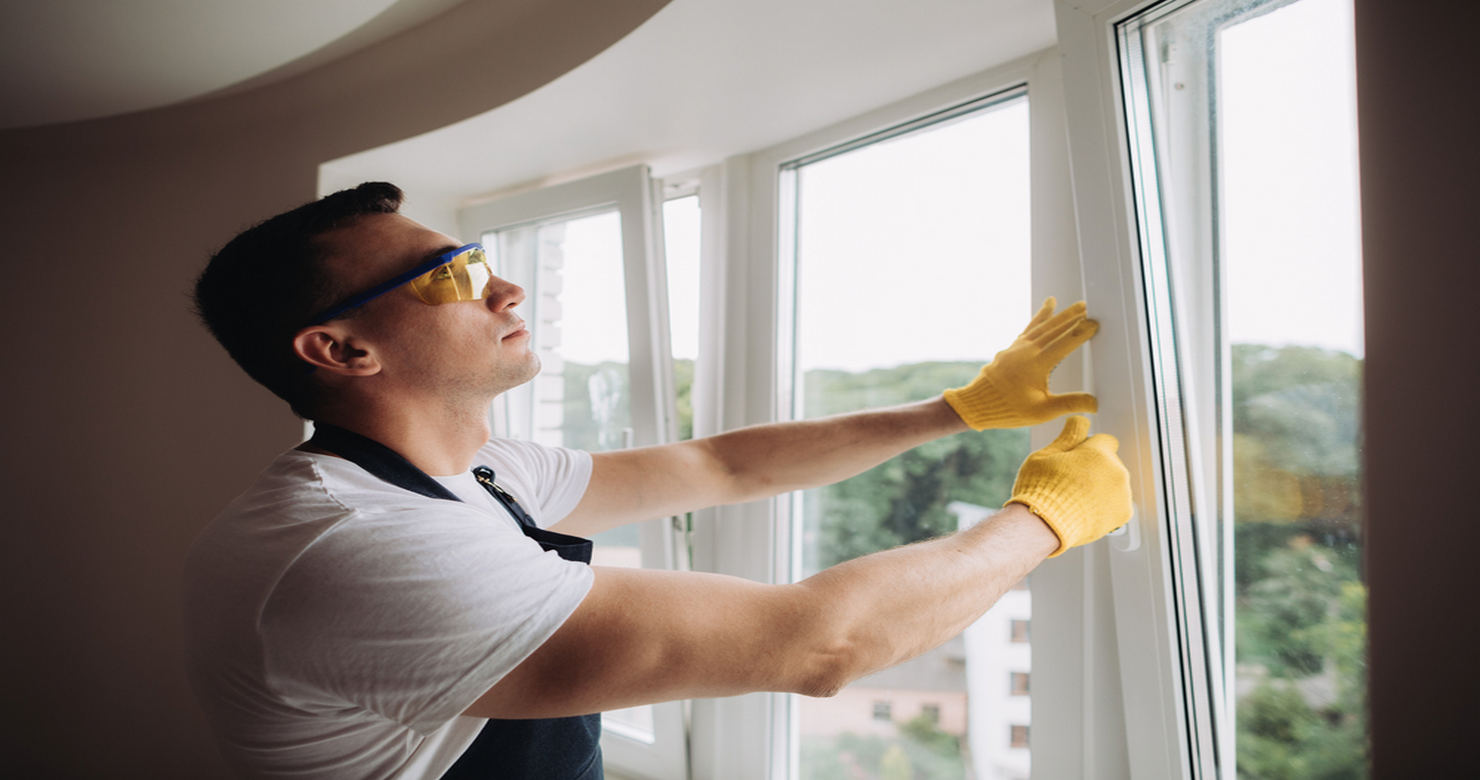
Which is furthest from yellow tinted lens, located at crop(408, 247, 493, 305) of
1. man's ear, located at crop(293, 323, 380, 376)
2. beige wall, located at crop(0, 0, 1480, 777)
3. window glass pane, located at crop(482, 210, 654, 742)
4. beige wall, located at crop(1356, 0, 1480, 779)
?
beige wall, located at crop(1356, 0, 1480, 779)

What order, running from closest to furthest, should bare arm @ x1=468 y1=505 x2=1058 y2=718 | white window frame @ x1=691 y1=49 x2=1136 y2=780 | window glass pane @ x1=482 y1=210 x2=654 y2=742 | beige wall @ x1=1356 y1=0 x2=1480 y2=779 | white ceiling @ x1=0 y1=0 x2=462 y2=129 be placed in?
beige wall @ x1=1356 y1=0 x2=1480 y2=779, bare arm @ x1=468 y1=505 x2=1058 y2=718, white window frame @ x1=691 y1=49 x2=1136 y2=780, white ceiling @ x1=0 y1=0 x2=462 y2=129, window glass pane @ x1=482 y1=210 x2=654 y2=742

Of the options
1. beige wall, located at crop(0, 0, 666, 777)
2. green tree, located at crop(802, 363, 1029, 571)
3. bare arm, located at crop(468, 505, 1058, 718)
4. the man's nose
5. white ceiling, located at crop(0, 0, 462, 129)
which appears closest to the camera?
bare arm, located at crop(468, 505, 1058, 718)

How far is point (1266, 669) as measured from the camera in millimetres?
989

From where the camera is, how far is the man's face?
3.21 ft

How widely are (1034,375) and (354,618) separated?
958 mm

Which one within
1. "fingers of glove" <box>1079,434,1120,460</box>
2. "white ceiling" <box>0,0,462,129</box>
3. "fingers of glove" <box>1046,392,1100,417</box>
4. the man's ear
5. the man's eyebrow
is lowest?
"fingers of glove" <box>1079,434,1120,460</box>

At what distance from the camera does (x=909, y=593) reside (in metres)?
0.84

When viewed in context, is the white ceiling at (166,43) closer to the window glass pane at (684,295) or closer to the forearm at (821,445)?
the window glass pane at (684,295)

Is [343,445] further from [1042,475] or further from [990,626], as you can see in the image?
[990,626]

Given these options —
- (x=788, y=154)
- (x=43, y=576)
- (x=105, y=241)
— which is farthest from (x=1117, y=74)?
(x=43, y=576)

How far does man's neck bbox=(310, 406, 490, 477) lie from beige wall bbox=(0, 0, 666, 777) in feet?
4.71

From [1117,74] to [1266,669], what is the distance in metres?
0.84

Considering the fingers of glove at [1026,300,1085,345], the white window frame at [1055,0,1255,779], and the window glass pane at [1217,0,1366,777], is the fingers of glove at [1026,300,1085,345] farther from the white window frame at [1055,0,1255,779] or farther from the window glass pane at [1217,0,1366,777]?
the window glass pane at [1217,0,1366,777]

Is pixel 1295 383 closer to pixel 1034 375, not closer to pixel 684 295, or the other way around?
pixel 1034 375
